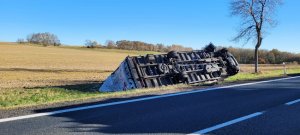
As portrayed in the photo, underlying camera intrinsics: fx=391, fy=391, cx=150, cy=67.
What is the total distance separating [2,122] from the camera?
6.91m

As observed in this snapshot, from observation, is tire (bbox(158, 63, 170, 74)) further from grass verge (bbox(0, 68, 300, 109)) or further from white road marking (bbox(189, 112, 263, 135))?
white road marking (bbox(189, 112, 263, 135))

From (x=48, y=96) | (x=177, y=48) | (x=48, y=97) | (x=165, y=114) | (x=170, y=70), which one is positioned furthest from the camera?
(x=177, y=48)

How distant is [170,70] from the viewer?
1775 centimetres

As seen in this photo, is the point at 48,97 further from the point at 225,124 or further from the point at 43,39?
the point at 43,39

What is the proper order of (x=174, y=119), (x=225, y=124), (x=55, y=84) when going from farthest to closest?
(x=55, y=84), (x=174, y=119), (x=225, y=124)

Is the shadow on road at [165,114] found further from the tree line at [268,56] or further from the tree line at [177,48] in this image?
the tree line at [268,56]

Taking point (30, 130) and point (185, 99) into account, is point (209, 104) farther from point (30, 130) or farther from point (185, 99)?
point (30, 130)

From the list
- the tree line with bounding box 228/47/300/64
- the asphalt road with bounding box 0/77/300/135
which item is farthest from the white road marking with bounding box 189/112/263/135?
the tree line with bounding box 228/47/300/64

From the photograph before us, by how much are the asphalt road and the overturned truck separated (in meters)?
5.68

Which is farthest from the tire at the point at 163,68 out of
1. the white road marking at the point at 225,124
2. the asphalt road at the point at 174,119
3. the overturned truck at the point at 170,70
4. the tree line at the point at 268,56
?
the tree line at the point at 268,56

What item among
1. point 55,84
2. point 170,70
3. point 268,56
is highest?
point 268,56

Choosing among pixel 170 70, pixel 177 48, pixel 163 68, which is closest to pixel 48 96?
pixel 163 68

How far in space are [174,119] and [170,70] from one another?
32.6 ft

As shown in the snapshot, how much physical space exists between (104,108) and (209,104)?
2879 mm
